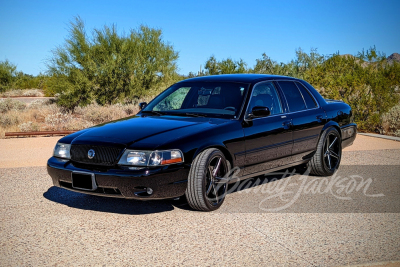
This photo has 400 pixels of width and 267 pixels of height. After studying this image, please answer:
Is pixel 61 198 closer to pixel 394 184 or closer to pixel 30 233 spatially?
pixel 30 233

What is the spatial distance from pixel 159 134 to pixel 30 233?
66.0 inches

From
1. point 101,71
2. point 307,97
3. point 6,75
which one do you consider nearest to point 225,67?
point 101,71

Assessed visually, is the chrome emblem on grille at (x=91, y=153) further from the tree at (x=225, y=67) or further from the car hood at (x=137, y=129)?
the tree at (x=225, y=67)

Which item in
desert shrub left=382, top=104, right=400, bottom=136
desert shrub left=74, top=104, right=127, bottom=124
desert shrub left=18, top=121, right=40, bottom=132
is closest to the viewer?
desert shrub left=382, top=104, right=400, bottom=136

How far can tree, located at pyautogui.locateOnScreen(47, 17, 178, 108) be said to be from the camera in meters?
21.0

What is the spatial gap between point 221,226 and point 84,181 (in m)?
1.55

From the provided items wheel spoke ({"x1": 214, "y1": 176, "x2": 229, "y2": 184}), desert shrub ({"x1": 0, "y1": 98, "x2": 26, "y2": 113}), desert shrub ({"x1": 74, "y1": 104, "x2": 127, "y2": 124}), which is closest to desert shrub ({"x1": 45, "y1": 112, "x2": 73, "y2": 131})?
desert shrub ({"x1": 74, "y1": 104, "x2": 127, "y2": 124})

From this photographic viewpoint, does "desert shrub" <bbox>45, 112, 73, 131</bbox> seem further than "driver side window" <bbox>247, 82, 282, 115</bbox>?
Yes

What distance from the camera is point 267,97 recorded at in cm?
651

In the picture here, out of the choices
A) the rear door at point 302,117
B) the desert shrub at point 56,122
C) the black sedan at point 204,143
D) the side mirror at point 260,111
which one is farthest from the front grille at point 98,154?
the desert shrub at point 56,122

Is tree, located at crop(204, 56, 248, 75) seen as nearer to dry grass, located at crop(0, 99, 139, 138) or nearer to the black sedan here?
dry grass, located at crop(0, 99, 139, 138)

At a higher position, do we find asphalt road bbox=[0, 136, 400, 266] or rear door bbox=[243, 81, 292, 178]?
rear door bbox=[243, 81, 292, 178]

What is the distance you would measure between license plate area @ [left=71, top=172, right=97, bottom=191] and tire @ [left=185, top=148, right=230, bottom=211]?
40.3 inches

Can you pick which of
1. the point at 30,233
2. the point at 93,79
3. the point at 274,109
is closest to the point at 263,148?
the point at 274,109
